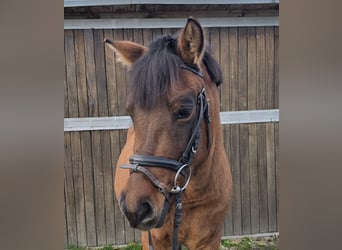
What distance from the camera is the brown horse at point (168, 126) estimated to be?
420 mm

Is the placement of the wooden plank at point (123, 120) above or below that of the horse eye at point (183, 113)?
below

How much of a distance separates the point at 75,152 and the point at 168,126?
0.34 metres

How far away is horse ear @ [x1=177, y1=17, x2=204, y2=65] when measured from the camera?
17.3 inches

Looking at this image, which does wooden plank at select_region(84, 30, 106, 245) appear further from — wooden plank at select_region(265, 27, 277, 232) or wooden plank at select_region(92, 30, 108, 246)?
wooden plank at select_region(265, 27, 277, 232)

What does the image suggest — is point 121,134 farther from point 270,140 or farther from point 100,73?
point 270,140

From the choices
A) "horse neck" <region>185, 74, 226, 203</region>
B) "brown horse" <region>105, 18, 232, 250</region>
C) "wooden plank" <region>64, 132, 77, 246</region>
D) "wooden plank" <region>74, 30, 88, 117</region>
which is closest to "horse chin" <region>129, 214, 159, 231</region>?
"brown horse" <region>105, 18, 232, 250</region>

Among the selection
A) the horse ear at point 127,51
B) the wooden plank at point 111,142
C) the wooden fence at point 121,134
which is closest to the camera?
the horse ear at point 127,51

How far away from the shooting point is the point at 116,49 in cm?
52

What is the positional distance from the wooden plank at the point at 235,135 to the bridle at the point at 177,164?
0.63ft

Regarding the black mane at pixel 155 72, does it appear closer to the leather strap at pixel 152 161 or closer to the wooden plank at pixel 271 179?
the leather strap at pixel 152 161

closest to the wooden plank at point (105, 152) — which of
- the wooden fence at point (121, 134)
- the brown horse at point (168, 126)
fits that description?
the wooden fence at point (121, 134)

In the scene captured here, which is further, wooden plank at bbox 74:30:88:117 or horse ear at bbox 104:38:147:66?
wooden plank at bbox 74:30:88:117

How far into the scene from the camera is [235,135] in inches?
28.5
